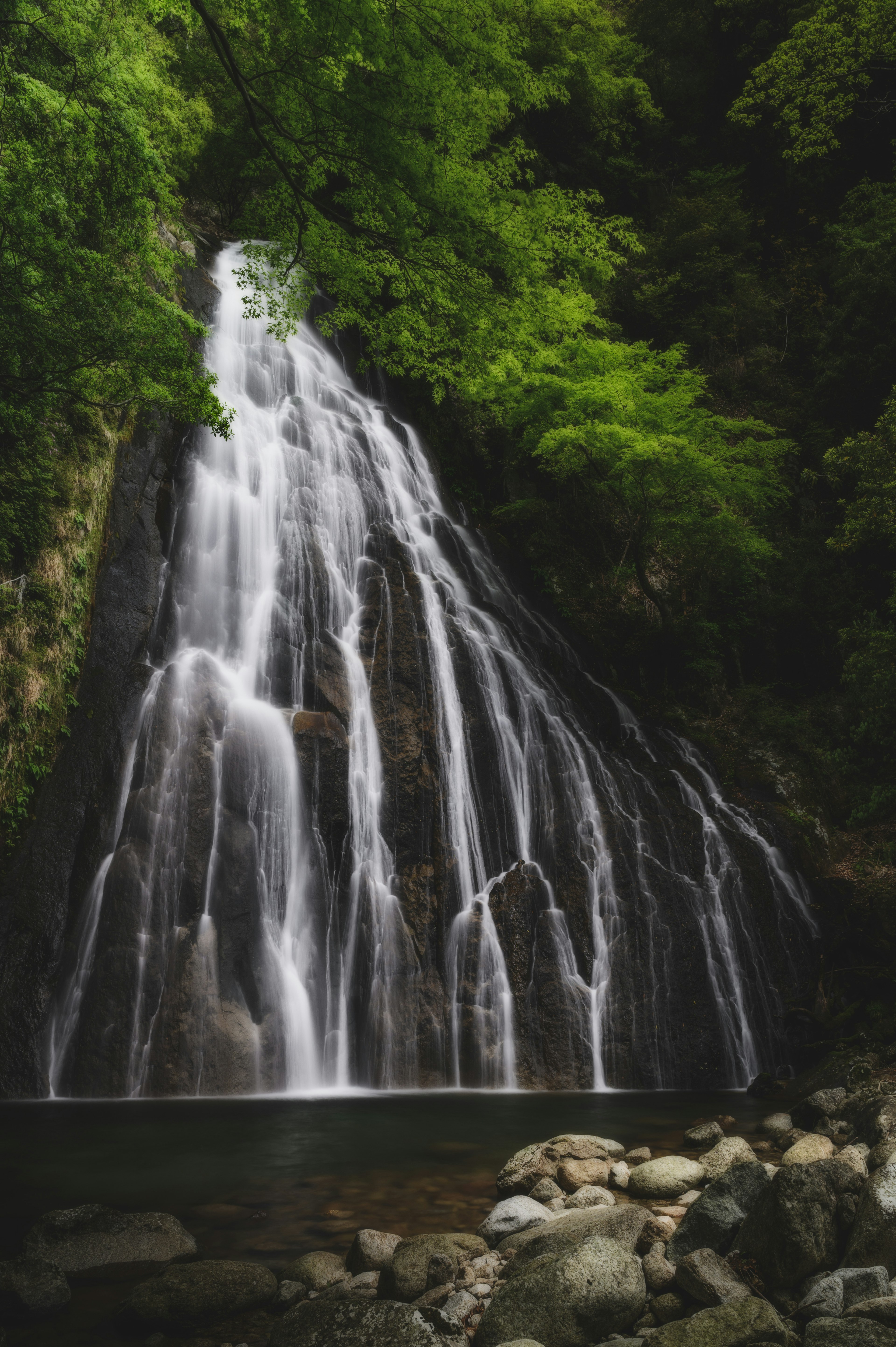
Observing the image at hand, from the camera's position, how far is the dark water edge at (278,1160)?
15.7ft

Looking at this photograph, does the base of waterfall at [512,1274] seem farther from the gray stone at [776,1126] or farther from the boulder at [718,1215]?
the gray stone at [776,1126]

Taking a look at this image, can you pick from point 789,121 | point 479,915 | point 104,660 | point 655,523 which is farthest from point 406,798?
point 789,121

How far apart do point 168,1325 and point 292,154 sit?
8963 millimetres

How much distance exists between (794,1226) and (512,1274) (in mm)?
1402

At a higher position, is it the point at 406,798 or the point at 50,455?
the point at 50,455

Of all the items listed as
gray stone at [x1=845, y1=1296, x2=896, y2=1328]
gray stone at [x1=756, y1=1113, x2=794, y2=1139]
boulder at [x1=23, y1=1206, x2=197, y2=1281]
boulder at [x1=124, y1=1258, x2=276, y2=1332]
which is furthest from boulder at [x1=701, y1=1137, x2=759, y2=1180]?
boulder at [x1=23, y1=1206, x2=197, y2=1281]

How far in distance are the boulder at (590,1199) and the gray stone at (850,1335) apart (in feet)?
7.10

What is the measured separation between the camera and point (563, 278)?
492 inches

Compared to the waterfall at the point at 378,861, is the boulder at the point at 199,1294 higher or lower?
lower

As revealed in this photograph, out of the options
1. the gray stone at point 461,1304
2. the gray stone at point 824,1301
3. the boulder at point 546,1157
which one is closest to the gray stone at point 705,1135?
the boulder at point 546,1157

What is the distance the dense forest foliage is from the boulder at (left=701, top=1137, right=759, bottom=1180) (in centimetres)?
705

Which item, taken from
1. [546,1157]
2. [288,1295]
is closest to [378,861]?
[546,1157]

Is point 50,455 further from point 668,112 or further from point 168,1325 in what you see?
point 668,112

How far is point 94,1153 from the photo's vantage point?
6086 mm
